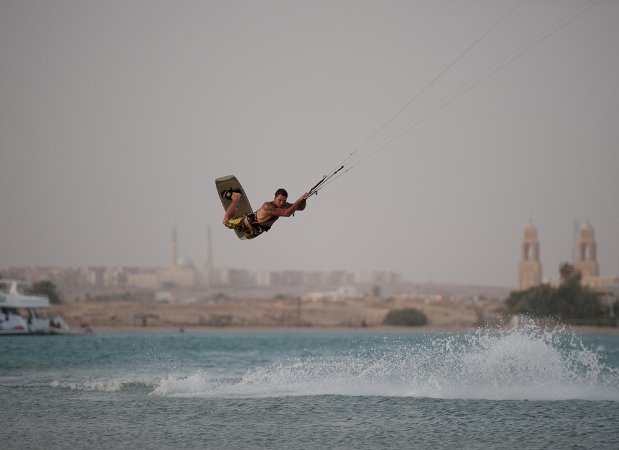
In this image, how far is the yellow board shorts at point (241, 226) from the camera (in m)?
14.9

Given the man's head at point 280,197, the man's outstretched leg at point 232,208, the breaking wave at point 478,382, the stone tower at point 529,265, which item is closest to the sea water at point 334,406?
the breaking wave at point 478,382

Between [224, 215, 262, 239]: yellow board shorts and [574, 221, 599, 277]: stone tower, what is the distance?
130 meters

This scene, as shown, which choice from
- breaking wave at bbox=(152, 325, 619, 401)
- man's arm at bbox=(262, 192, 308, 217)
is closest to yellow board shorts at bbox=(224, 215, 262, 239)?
man's arm at bbox=(262, 192, 308, 217)

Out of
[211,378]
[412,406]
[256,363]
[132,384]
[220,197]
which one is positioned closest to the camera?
[220,197]

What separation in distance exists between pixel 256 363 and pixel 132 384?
42.2ft

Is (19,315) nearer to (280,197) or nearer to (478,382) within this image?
(478,382)

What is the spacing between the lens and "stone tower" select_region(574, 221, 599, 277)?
13725cm

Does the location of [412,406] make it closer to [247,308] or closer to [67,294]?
[247,308]

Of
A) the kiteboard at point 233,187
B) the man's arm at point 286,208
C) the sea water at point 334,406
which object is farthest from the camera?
the sea water at point 334,406

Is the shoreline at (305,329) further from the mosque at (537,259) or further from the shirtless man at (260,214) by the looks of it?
the shirtless man at (260,214)

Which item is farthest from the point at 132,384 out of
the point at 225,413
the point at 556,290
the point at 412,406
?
the point at 556,290

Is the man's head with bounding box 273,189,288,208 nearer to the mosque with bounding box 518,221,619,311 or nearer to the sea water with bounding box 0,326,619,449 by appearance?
the sea water with bounding box 0,326,619,449

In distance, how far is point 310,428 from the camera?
57.3ft

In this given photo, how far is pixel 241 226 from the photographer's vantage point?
14945 millimetres
